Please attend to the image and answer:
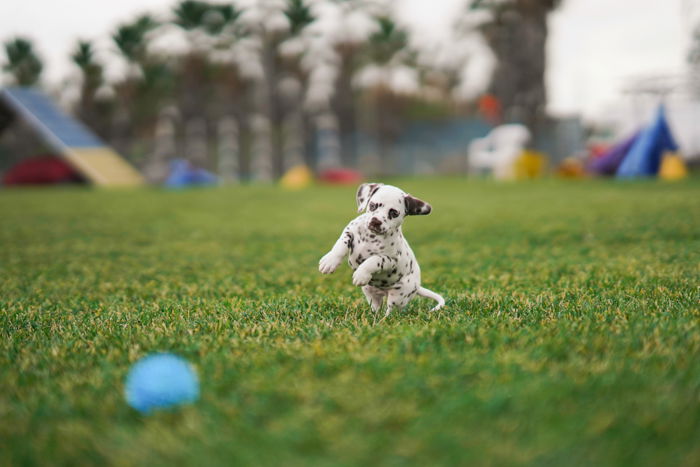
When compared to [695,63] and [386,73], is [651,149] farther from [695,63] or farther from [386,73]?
[386,73]

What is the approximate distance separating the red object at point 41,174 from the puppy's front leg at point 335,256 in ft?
73.5

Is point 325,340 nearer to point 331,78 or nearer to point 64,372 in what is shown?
point 64,372

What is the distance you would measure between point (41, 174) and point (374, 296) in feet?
76.4

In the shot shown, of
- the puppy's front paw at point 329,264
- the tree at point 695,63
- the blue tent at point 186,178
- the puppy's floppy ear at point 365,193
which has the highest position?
the tree at point 695,63

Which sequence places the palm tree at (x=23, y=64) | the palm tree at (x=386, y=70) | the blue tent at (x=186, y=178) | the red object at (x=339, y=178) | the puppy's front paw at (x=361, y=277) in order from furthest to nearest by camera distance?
the palm tree at (x=23, y=64) → the palm tree at (x=386, y=70) → the red object at (x=339, y=178) → the blue tent at (x=186, y=178) → the puppy's front paw at (x=361, y=277)

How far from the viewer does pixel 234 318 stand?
2.94 metres

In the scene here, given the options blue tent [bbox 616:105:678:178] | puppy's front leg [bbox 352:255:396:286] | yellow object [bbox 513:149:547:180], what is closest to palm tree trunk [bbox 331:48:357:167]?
yellow object [bbox 513:149:547:180]

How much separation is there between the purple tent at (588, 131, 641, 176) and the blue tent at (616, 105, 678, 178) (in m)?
0.86

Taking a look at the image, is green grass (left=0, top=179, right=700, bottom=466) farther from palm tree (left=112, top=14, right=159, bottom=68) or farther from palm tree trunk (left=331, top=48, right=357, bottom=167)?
palm tree trunk (left=331, top=48, right=357, bottom=167)

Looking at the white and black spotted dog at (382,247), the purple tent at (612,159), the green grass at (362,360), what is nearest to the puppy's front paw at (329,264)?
the white and black spotted dog at (382,247)

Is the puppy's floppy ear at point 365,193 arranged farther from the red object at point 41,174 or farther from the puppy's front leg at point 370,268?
the red object at point 41,174

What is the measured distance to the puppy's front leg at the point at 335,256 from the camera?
2.61 meters

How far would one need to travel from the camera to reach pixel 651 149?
598 inches

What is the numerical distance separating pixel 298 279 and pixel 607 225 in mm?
3912
